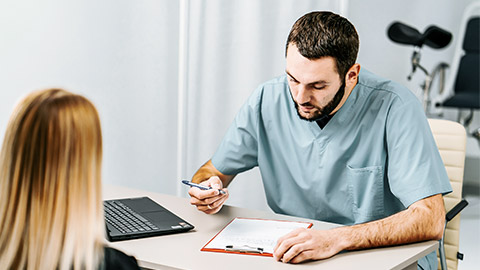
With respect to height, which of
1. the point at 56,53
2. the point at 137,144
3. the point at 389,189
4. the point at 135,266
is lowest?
the point at 137,144

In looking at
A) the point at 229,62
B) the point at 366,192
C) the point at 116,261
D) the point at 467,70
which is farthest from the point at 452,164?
the point at 467,70

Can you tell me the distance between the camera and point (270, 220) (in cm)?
165

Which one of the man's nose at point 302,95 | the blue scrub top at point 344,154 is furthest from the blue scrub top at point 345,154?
the man's nose at point 302,95

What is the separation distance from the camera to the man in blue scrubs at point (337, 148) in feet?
5.45

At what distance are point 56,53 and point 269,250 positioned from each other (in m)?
1.46

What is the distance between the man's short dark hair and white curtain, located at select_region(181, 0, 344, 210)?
101 centimetres

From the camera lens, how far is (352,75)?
1.80m

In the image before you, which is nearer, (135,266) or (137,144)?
(135,266)

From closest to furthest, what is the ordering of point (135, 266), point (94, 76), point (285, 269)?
point (135, 266), point (285, 269), point (94, 76)

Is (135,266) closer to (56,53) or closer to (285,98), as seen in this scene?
(285,98)

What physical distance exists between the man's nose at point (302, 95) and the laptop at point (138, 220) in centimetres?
48

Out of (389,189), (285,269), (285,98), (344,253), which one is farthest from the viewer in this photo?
(285,98)

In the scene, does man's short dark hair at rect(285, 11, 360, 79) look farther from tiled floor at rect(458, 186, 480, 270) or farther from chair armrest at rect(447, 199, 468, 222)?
tiled floor at rect(458, 186, 480, 270)

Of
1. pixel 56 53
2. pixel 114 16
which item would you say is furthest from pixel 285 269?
pixel 114 16
